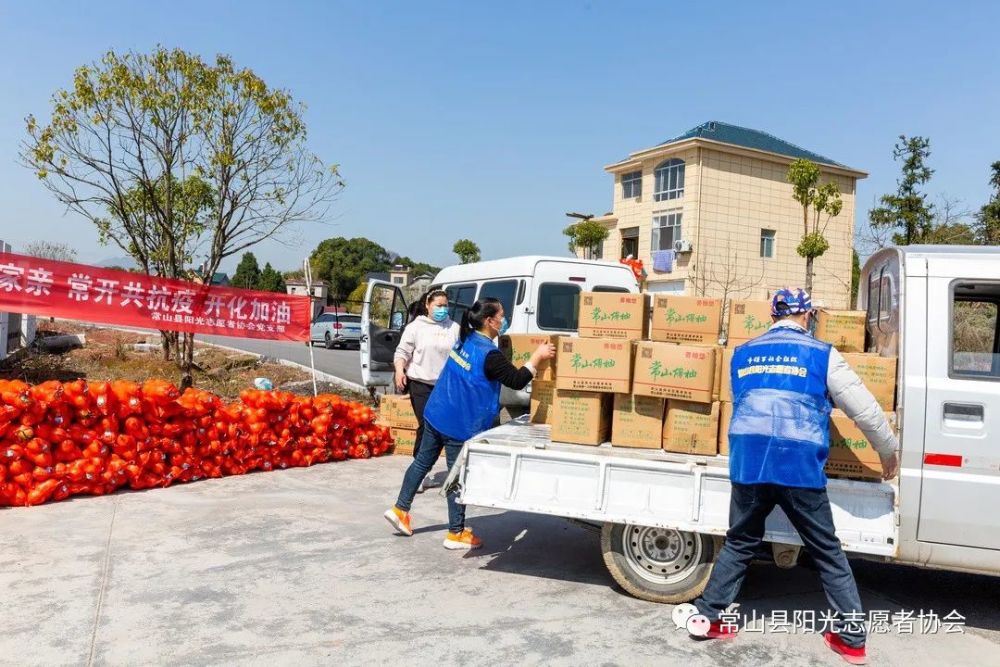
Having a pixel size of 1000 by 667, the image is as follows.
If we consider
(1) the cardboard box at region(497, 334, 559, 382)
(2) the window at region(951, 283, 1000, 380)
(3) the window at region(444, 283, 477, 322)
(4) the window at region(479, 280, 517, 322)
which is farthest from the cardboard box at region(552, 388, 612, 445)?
(3) the window at region(444, 283, 477, 322)

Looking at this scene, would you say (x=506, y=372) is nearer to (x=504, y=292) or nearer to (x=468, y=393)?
(x=468, y=393)

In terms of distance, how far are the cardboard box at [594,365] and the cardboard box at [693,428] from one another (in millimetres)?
337

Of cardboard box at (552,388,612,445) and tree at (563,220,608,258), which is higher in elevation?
tree at (563,220,608,258)

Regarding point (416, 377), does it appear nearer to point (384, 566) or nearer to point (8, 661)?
point (384, 566)

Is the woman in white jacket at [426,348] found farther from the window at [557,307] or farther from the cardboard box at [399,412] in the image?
the cardboard box at [399,412]

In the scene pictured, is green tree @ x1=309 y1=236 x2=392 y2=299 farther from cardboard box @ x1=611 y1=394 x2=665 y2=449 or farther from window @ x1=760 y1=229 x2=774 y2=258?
cardboard box @ x1=611 y1=394 x2=665 y2=449

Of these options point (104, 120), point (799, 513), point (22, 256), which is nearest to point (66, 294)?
point (22, 256)

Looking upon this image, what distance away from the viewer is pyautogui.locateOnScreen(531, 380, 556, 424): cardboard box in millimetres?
5438

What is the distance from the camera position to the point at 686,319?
4.84m

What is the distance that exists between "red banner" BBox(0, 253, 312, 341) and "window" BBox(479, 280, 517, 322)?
3496mm

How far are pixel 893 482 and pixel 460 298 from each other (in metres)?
6.57

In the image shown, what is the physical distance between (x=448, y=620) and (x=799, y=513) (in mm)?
1954

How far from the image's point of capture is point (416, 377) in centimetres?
667

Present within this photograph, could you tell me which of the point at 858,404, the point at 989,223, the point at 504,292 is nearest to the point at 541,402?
the point at 858,404
